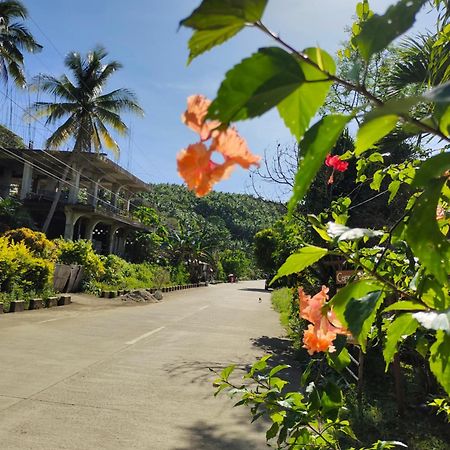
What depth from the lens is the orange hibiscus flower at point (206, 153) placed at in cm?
54

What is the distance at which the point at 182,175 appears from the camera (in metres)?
0.57

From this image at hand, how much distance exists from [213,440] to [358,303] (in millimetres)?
3475

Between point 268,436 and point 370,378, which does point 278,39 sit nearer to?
point 268,436

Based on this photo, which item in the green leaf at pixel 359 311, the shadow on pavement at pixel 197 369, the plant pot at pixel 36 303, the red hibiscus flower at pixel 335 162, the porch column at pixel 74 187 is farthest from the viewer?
the porch column at pixel 74 187

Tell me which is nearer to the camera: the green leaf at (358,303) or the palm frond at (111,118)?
the green leaf at (358,303)

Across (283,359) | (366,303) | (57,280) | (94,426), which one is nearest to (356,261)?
(366,303)

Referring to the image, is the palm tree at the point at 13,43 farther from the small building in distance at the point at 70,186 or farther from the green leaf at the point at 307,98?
the green leaf at the point at 307,98

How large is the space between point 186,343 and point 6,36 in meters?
16.2

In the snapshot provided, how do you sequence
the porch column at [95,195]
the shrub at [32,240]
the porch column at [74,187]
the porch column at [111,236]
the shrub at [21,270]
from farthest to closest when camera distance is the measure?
the porch column at [111,236] < the porch column at [95,195] < the porch column at [74,187] < the shrub at [32,240] < the shrub at [21,270]

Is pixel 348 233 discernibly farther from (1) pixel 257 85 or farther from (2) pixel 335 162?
(2) pixel 335 162

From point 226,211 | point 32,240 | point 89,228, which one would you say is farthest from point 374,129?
point 226,211

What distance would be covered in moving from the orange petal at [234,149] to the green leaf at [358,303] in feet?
0.82

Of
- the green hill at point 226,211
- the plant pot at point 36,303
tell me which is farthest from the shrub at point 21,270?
the green hill at point 226,211

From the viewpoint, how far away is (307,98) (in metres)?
0.53
